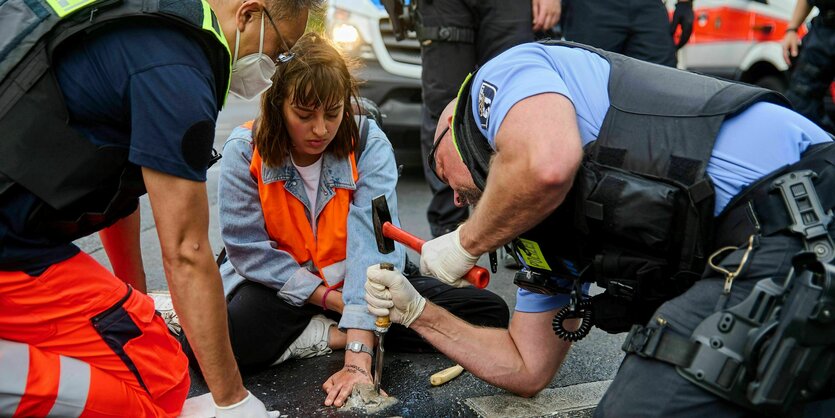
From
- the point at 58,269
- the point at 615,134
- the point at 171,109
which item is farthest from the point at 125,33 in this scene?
the point at 615,134

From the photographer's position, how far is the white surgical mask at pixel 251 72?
7.09 feet

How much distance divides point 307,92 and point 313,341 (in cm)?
90

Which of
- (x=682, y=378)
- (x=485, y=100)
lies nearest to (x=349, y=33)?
(x=485, y=100)

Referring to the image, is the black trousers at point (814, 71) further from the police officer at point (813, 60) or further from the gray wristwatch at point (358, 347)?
the gray wristwatch at point (358, 347)

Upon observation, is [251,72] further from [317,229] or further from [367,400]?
[367,400]

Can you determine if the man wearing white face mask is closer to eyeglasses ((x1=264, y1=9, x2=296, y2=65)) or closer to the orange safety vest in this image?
eyeglasses ((x1=264, y1=9, x2=296, y2=65))

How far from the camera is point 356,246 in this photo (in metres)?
2.87

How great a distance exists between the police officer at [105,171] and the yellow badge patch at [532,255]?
79 centimetres

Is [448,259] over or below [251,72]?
below

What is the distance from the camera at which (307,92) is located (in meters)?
2.72

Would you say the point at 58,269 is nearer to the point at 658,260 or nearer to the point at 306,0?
the point at 306,0

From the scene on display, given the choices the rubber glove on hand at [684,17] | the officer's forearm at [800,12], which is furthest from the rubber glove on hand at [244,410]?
the officer's forearm at [800,12]

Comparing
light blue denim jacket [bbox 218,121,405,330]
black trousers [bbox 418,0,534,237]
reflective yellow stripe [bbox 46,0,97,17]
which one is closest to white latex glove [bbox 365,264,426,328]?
light blue denim jacket [bbox 218,121,405,330]

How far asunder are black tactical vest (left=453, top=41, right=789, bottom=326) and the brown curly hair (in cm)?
81
